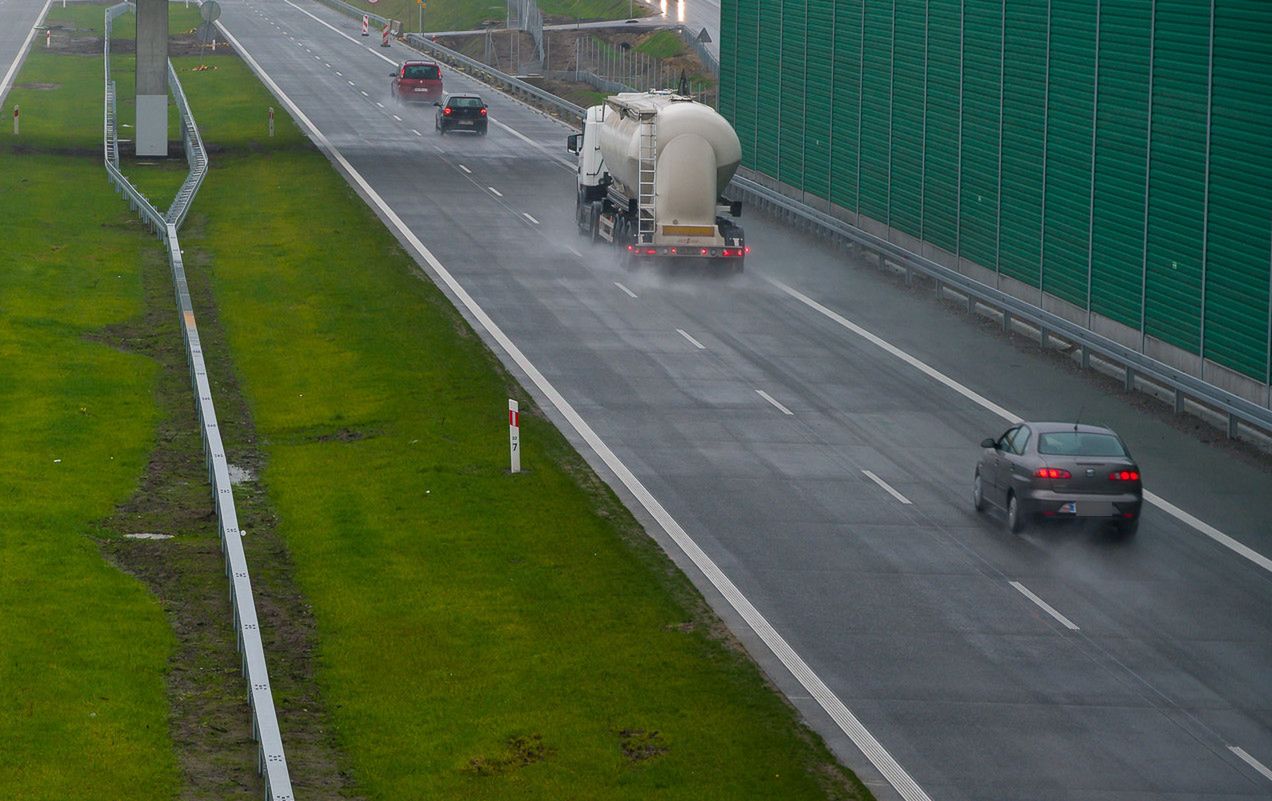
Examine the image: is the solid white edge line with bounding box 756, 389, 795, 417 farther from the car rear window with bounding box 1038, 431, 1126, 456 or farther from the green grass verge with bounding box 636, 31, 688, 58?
the green grass verge with bounding box 636, 31, 688, 58

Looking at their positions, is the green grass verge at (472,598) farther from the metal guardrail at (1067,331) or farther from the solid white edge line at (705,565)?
the metal guardrail at (1067,331)

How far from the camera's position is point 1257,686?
19688mm

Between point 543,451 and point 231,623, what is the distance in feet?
→ 29.3

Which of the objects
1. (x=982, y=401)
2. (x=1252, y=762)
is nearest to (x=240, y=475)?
(x=982, y=401)

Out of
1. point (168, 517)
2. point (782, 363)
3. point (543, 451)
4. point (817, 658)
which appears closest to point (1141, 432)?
point (782, 363)

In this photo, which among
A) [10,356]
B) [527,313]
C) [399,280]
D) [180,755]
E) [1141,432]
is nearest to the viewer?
[180,755]

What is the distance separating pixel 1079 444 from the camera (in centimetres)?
2486

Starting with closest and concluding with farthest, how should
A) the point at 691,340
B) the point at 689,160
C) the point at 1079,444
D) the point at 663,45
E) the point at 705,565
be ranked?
the point at 705,565
the point at 1079,444
the point at 691,340
the point at 689,160
the point at 663,45

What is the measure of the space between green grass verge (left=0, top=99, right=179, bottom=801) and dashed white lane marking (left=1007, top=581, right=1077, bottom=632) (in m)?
9.81

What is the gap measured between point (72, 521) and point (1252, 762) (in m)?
14.6

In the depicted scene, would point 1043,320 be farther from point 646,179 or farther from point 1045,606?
point 1045,606

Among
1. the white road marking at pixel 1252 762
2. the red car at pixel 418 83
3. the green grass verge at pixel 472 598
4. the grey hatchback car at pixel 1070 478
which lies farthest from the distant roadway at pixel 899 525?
the red car at pixel 418 83

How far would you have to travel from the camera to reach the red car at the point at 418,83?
279 feet

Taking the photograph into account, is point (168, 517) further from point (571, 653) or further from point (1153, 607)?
point (1153, 607)
